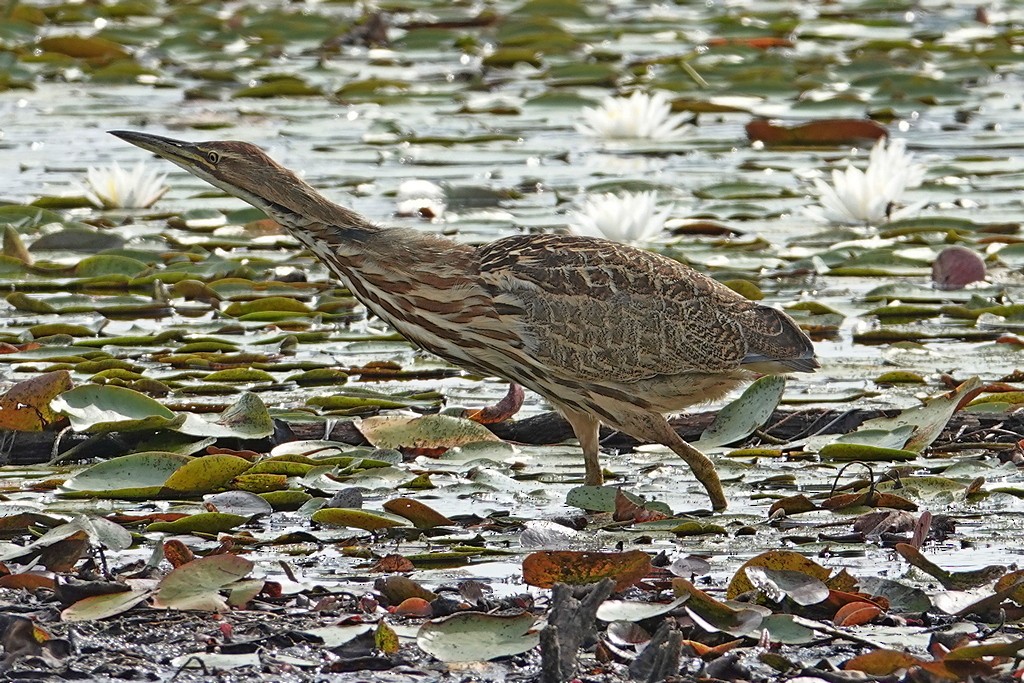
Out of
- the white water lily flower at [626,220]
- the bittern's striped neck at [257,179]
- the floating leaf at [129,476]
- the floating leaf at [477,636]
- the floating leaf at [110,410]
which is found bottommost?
the floating leaf at [477,636]

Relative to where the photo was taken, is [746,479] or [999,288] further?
[999,288]

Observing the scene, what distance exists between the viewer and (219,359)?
23.0 feet

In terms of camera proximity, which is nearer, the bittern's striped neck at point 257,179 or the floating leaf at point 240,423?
the floating leaf at point 240,423

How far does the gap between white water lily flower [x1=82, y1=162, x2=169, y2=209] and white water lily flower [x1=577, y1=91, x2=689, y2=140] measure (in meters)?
2.74

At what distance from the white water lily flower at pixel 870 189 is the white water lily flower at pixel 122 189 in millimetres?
3398

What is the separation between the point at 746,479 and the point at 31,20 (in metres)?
10.9

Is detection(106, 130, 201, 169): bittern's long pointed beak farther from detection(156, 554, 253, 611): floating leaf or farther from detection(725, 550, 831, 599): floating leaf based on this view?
detection(725, 550, 831, 599): floating leaf

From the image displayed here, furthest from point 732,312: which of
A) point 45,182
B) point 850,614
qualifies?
point 45,182

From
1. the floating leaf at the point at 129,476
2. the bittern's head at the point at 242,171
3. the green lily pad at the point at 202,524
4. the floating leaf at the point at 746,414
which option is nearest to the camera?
the green lily pad at the point at 202,524

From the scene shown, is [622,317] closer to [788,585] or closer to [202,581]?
[788,585]

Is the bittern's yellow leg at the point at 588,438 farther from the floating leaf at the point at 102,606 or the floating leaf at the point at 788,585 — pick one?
the floating leaf at the point at 102,606

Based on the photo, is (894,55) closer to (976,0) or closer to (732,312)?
(976,0)

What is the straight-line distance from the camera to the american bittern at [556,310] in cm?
592

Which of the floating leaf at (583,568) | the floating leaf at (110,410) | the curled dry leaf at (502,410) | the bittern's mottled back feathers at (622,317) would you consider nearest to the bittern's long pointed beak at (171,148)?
the floating leaf at (110,410)
